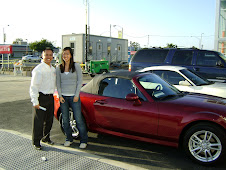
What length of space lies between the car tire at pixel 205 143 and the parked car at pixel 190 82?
8.51 feet

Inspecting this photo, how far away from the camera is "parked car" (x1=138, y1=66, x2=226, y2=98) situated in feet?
19.9

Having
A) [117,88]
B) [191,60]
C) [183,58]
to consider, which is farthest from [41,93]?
[191,60]

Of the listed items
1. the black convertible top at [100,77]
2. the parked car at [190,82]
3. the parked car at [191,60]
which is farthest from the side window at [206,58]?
the black convertible top at [100,77]

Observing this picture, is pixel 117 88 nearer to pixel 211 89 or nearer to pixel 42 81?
pixel 42 81

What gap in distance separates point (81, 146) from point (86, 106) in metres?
0.76

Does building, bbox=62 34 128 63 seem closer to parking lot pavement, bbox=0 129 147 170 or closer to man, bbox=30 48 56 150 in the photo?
man, bbox=30 48 56 150

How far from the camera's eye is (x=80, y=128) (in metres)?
4.54

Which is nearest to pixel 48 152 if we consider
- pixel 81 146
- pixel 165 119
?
pixel 81 146

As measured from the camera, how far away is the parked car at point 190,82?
6.05m

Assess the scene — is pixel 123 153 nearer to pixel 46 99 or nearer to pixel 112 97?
pixel 112 97

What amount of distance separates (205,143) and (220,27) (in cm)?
2301

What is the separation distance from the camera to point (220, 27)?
78.3ft

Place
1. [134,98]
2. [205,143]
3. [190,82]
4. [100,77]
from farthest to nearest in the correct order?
1. [190,82]
2. [100,77]
3. [134,98]
4. [205,143]

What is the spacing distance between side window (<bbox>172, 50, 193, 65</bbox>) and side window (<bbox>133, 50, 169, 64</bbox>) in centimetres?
42
